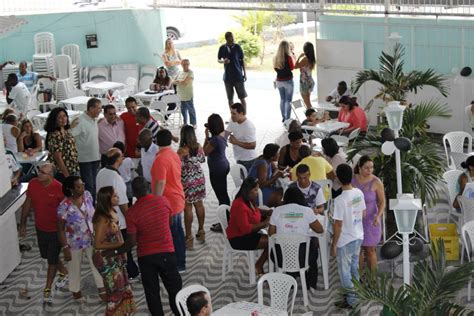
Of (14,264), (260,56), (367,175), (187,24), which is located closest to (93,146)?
(14,264)

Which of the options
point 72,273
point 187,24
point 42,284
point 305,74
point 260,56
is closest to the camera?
point 72,273

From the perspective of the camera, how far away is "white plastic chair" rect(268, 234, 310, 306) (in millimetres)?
9203

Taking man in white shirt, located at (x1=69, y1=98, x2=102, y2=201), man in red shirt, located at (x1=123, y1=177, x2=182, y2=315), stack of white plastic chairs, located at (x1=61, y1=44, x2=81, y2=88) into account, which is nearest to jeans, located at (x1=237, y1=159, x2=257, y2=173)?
man in white shirt, located at (x1=69, y1=98, x2=102, y2=201)

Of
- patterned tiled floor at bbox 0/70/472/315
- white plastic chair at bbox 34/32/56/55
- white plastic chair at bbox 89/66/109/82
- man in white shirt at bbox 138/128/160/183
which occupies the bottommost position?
patterned tiled floor at bbox 0/70/472/315

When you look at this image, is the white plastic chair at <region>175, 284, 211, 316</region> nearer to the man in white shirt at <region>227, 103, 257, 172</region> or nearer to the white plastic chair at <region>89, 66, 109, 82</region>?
the man in white shirt at <region>227, 103, 257, 172</region>

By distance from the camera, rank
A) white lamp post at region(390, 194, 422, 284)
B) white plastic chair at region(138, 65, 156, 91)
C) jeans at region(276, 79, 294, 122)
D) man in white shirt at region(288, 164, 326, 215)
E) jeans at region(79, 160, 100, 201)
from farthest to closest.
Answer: white plastic chair at region(138, 65, 156, 91) < jeans at region(276, 79, 294, 122) < jeans at region(79, 160, 100, 201) < man in white shirt at region(288, 164, 326, 215) < white lamp post at region(390, 194, 422, 284)

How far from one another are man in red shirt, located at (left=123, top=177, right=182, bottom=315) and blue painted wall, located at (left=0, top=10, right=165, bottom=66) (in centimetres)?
1181

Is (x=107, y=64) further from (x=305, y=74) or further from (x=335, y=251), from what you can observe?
(x=335, y=251)

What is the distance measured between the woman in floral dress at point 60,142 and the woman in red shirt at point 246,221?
2.68m

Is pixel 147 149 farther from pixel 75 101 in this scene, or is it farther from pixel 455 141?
pixel 75 101

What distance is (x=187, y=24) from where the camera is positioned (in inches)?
1179

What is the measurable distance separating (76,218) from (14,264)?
6.74ft

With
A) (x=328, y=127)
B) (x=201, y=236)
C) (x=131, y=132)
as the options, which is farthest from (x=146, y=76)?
(x=201, y=236)

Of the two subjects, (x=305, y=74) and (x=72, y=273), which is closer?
(x=72, y=273)
